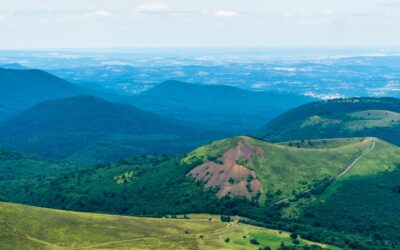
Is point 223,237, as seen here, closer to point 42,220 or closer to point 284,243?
point 284,243

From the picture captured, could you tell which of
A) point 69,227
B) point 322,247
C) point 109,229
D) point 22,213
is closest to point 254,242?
point 322,247

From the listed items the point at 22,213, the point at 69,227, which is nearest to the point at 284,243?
the point at 69,227

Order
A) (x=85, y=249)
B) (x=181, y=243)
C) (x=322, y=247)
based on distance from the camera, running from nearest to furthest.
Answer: (x=85, y=249) < (x=181, y=243) < (x=322, y=247)

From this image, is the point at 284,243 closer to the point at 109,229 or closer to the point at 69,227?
the point at 109,229

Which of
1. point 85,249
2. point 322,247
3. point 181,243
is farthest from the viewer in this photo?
point 322,247

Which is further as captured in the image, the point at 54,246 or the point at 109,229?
the point at 109,229

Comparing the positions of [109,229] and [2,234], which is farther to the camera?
[109,229]
